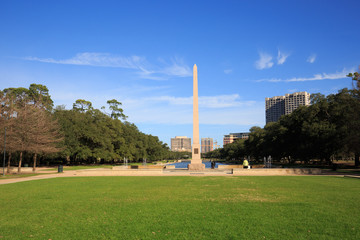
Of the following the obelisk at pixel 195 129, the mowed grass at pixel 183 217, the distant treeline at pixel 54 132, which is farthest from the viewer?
the obelisk at pixel 195 129

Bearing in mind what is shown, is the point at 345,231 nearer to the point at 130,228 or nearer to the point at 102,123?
the point at 130,228

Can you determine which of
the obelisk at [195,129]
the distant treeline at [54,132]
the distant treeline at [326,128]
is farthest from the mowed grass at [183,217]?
the distant treeline at [326,128]

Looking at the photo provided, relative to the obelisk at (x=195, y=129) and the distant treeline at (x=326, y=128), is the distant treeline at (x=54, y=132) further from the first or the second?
the distant treeline at (x=326, y=128)

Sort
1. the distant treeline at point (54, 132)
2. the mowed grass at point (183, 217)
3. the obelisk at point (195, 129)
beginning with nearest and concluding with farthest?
1. the mowed grass at point (183, 217)
2. the distant treeline at point (54, 132)
3. the obelisk at point (195, 129)

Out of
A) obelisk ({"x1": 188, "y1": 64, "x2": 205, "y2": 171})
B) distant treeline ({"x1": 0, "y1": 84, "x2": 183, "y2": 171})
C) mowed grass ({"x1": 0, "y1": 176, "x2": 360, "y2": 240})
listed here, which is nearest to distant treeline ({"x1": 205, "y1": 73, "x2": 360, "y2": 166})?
obelisk ({"x1": 188, "y1": 64, "x2": 205, "y2": 171})

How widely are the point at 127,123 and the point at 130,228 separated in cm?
7746

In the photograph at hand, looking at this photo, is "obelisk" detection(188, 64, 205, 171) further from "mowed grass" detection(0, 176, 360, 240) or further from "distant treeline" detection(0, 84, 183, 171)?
"mowed grass" detection(0, 176, 360, 240)

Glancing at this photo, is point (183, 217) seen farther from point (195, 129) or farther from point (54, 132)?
point (54, 132)

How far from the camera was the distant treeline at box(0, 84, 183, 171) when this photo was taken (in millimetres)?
31219

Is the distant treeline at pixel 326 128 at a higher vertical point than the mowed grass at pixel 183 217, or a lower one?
higher

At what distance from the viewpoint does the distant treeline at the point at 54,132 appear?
3122cm

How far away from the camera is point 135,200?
11883 millimetres

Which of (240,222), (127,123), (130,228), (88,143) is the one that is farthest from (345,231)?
(127,123)

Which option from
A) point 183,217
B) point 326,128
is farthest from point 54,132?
point 326,128
